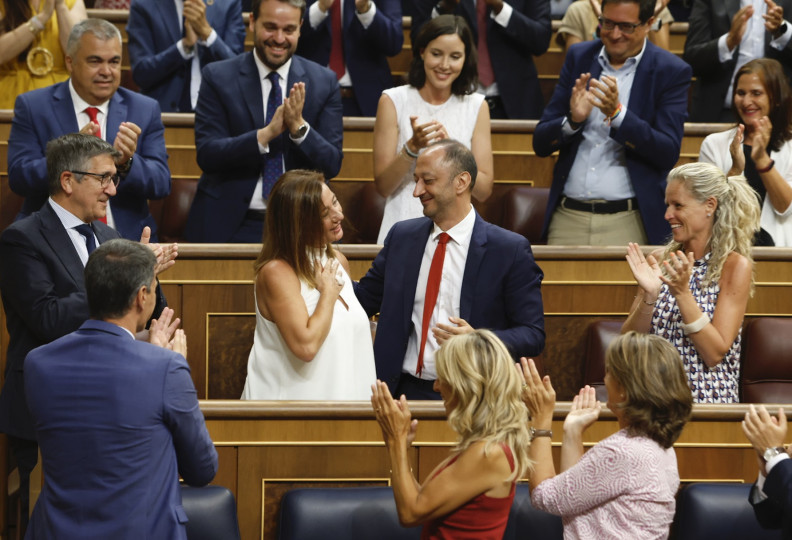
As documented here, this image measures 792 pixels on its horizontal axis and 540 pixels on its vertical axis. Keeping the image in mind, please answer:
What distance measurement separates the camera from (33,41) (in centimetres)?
454

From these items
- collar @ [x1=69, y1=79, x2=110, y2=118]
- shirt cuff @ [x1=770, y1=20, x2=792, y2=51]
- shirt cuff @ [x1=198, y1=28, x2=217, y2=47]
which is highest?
shirt cuff @ [x1=770, y1=20, x2=792, y2=51]

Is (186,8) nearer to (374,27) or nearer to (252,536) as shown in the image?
(374,27)

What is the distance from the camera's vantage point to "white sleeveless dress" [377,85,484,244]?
3.86 m

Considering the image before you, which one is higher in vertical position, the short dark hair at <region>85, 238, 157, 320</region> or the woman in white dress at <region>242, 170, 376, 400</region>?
the short dark hair at <region>85, 238, 157, 320</region>

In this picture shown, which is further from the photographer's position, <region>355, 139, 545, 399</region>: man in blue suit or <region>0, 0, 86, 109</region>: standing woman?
<region>0, 0, 86, 109</region>: standing woman

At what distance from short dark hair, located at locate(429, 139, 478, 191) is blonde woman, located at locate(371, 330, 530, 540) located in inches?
36.2

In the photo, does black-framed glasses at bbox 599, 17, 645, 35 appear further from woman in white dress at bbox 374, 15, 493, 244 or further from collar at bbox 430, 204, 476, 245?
collar at bbox 430, 204, 476, 245

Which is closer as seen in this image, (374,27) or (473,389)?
(473,389)

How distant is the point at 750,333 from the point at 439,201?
1135 mm

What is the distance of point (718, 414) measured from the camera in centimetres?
290

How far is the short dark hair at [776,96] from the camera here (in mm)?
4039

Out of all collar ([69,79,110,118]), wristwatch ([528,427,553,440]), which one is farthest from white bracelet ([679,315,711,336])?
collar ([69,79,110,118])

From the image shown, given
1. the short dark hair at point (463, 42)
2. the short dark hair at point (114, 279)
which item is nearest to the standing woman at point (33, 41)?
the short dark hair at point (463, 42)

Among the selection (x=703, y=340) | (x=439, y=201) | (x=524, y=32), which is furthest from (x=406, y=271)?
(x=524, y=32)
